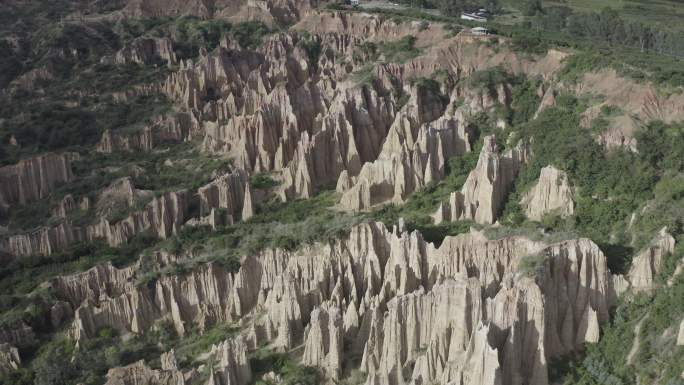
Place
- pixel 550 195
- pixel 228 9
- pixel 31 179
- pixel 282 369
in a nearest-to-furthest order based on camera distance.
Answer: pixel 282 369 → pixel 550 195 → pixel 31 179 → pixel 228 9

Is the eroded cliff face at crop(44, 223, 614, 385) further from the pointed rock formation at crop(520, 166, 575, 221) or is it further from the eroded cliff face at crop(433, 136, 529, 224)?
the pointed rock formation at crop(520, 166, 575, 221)

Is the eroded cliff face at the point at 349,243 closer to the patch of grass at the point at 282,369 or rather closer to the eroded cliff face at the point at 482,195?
the eroded cliff face at the point at 482,195

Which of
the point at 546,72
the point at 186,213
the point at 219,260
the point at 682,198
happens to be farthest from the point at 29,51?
the point at 682,198

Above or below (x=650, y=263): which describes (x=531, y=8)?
above

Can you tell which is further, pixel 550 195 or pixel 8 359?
pixel 550 195

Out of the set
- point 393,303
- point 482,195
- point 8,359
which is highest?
point 482,195

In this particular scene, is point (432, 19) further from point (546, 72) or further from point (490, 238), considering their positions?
point (490, 238)

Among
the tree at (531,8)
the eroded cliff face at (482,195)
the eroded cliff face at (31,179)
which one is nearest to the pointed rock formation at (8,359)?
the eroded cliff face at (31,179)

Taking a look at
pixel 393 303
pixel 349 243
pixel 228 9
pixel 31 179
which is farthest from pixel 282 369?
pixel 228 9

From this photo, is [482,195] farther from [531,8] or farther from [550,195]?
[531,8]
